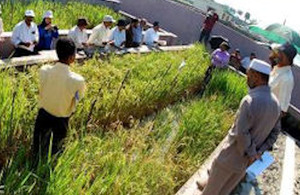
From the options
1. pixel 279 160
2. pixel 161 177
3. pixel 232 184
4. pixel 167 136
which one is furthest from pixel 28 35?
pixel 279 160

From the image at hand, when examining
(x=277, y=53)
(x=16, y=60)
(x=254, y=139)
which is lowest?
(x=16, y=60)

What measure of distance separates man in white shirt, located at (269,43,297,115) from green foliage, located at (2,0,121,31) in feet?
15.9

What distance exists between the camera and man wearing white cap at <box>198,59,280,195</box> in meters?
3.29

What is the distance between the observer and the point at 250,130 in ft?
11.2

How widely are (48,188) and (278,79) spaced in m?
3.12

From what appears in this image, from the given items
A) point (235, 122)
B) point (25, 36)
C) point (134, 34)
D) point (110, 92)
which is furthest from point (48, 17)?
point (235, 122)

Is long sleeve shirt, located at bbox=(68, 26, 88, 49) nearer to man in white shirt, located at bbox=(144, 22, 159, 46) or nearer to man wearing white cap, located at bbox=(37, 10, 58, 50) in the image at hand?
man wearing white cap, located at bbox=(37, 10, 58, 50)

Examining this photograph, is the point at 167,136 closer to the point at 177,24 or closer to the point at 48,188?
the point at 48,188

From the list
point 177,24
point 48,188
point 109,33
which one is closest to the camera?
point 48,188

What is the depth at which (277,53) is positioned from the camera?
459 centimetres

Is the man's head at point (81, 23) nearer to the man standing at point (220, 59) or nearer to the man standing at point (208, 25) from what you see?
the man standing at point (220, 59)

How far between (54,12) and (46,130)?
20.0 feet

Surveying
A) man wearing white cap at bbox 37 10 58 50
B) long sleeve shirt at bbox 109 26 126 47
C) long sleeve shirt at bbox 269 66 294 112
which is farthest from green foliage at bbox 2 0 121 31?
long sleeve shirt at bbox 269 66 294 112

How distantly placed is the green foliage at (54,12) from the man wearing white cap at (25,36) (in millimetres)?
1179
